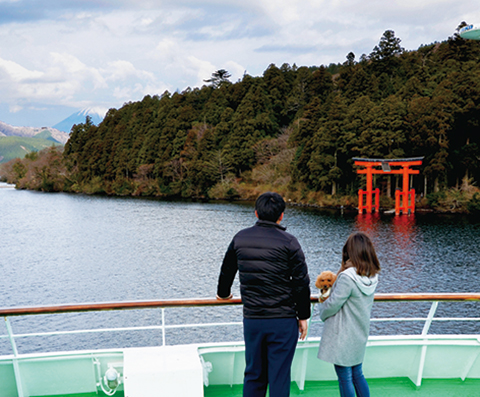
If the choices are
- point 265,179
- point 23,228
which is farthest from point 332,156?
point 23,228

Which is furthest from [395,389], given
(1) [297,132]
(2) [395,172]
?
(1) [297,132]

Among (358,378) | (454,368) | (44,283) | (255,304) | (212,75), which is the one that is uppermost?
(212,75)

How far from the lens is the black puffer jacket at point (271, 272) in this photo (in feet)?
6.39

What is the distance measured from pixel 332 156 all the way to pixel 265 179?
705 centimetres

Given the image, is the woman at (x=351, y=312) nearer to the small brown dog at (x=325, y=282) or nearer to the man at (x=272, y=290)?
the small brown dog at (x=325, y=282)

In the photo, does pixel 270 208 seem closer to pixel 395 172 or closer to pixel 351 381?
→ pixel 351 381

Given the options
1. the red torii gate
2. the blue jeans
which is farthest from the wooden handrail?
the red torii gate

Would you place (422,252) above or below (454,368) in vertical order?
below

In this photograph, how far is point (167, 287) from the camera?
11.8 metres

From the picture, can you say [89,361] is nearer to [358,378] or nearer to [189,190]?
[358,378]

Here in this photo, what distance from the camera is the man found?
6.40ft

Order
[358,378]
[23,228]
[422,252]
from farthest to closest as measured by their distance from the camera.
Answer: [23,228] → [422,252] → [358,378]

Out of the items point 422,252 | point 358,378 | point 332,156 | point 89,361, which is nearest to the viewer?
point 358,378

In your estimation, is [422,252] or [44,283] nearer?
[44,283]
